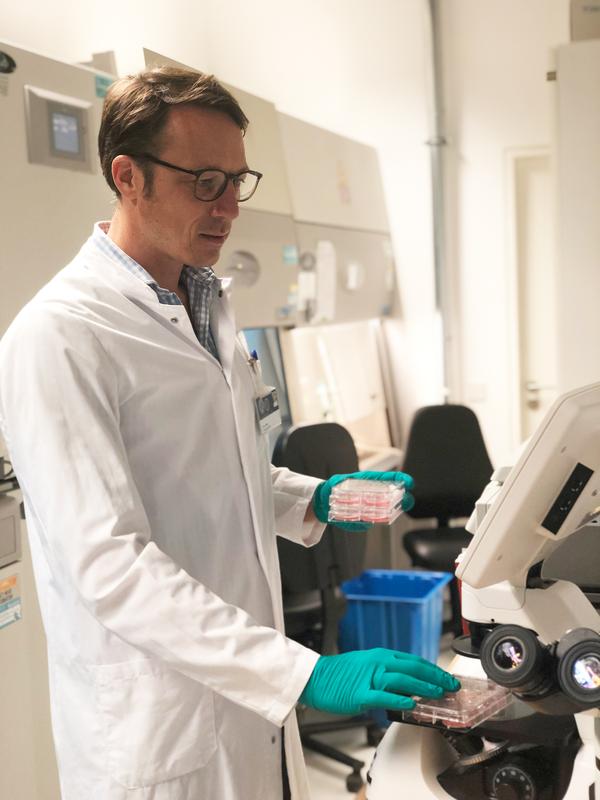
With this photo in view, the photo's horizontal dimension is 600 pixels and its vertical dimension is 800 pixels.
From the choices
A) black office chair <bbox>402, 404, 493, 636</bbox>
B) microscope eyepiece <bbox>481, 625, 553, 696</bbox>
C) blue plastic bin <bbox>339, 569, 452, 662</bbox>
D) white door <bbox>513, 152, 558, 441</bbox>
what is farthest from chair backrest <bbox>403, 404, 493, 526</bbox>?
microscope eyepiece <bbox>481, 625, 553, 696</bbox>

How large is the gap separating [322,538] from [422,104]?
8.34 ft

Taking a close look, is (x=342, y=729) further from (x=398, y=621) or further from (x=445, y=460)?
(x=445, y=460)

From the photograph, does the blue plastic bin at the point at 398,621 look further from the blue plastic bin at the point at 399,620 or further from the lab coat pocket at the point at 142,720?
the lab coat pocket at the point at 142,720

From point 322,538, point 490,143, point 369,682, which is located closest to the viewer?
point 369,682

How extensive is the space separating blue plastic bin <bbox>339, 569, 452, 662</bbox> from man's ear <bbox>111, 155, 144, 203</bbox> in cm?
233

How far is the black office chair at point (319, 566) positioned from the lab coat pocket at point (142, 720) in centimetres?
161

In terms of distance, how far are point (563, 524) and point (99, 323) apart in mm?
703

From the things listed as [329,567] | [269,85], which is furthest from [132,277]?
[269,85]

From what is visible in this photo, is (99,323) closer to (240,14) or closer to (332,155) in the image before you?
(332,155)

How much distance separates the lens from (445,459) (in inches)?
156

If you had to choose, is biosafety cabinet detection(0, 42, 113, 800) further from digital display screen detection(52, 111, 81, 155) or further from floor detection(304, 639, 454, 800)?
floor detection(304, 639, 454, 800)

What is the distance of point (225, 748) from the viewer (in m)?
1.39

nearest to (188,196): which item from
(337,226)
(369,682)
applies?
(369,682)

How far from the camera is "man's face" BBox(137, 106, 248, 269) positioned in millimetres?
1379
